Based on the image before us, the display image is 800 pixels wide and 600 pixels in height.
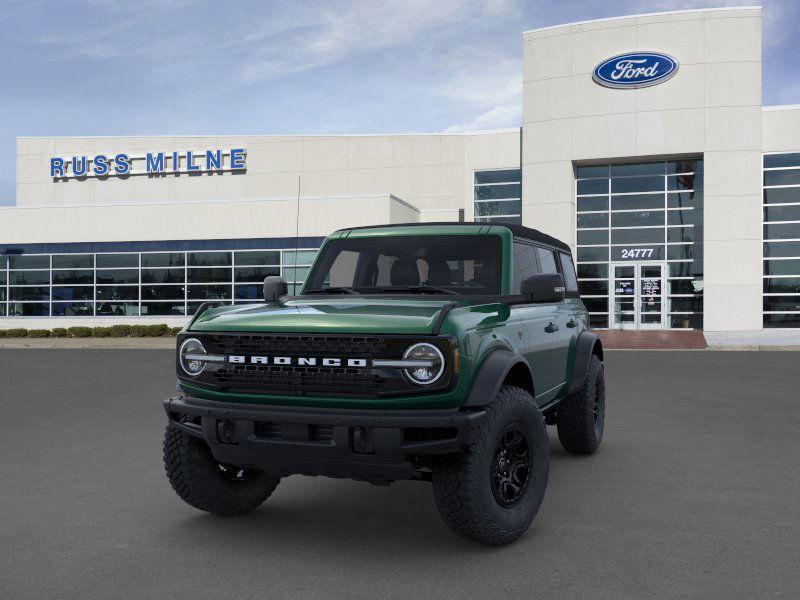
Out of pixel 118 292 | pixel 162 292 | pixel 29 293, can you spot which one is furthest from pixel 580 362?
pixel 29 293

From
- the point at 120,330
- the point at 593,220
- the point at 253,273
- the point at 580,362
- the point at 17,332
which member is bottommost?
the point at 17,332

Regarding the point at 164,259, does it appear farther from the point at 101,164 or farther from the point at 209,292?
the point at 101,164

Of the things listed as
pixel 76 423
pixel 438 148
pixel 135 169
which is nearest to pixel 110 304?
pixel 135 169

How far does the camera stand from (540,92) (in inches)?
1209

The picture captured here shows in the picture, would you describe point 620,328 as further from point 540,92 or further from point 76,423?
point 76,423

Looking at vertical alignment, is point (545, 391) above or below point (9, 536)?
above

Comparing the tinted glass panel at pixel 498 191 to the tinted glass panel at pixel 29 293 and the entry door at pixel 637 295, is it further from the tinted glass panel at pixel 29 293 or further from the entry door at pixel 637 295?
the tinted glass panel at pixel 29 293

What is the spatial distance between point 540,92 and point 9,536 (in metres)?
28.8

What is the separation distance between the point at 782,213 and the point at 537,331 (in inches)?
1074

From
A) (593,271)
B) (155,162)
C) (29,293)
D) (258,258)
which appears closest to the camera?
(593,271)

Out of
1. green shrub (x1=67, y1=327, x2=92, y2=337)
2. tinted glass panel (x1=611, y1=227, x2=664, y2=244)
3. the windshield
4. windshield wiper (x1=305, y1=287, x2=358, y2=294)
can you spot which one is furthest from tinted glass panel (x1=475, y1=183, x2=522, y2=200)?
windshield wiper (x1=305, y1=287, x2=358, y2=294)

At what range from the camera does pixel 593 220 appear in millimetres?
31297

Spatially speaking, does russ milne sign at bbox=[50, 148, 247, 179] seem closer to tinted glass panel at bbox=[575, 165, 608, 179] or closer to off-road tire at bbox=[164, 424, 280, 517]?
tinted glass panel at bbox=[575, 165, 608, 179]

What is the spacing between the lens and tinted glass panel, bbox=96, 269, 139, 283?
34.5 meters
